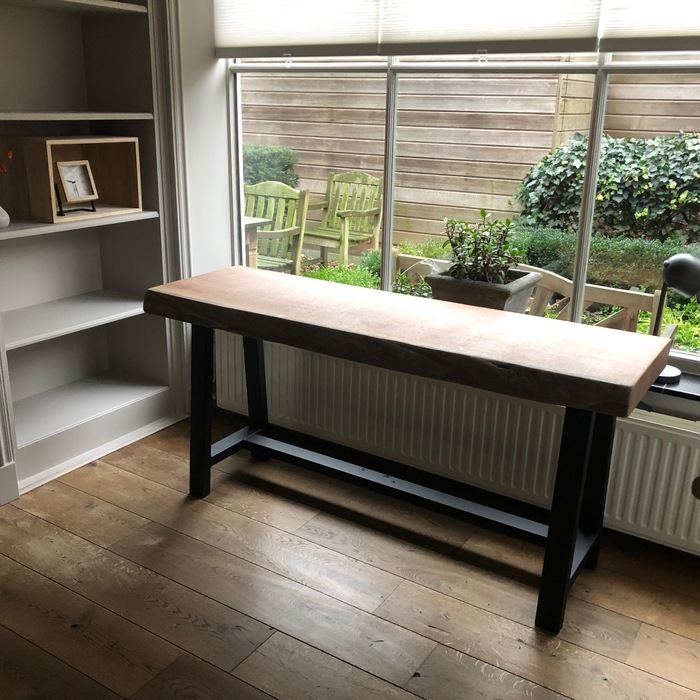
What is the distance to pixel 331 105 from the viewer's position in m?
3.10

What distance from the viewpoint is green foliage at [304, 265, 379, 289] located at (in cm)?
321

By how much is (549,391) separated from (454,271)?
911 mm

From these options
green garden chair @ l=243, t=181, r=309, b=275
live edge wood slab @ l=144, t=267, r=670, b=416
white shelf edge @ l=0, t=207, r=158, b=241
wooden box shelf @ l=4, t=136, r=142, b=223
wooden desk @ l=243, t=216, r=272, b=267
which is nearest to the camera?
live edge wood slab @ l=144, t=267, r=670, b=416

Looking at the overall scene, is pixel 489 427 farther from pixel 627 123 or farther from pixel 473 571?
pixel 627 123

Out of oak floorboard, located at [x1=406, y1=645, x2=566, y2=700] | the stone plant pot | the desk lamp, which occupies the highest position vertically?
the desk lamp

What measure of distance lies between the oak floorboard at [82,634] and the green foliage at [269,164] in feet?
6.27

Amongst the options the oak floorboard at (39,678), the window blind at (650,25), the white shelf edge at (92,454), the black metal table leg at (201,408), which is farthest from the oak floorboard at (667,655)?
the white shelf edge at (92,454)

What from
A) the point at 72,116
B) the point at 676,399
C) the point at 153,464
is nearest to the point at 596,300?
the point at 676,399

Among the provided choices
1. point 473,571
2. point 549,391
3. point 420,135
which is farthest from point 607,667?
point 420,135

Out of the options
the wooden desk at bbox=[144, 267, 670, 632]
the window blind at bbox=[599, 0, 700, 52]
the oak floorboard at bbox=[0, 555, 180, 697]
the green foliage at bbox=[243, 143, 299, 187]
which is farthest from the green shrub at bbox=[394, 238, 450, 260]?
the oak floorboard at bbox=[0, 555, 180, 697]

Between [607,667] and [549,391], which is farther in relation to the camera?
[607,667]

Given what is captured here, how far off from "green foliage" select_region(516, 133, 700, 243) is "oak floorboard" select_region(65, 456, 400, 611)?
4.65ft

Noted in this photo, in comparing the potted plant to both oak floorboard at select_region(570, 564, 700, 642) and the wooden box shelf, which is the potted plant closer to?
oak floorboard at select_region(570, 564, 700, 642)

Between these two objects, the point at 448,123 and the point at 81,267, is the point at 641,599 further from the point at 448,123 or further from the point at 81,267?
the point at 81,267
